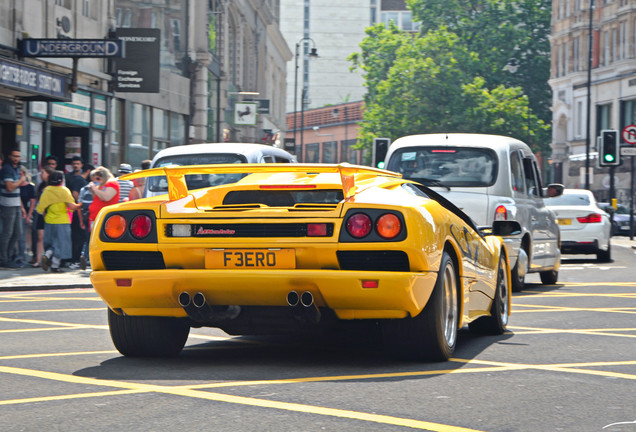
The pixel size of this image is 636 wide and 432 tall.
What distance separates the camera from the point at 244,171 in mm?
7203

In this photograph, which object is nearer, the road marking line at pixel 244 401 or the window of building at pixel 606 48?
the road marking line at pixel 244 401

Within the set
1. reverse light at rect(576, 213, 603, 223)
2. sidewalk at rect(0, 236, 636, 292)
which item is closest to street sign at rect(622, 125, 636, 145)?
reverse light at rect(576, 213, 603, 223)

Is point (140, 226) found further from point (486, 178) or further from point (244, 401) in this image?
point (486, 178)

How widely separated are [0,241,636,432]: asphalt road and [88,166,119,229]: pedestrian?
306 inches

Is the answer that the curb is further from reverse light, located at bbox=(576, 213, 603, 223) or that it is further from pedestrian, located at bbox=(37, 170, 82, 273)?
reverse light, located at bbox=(576, 213, 603, 223)

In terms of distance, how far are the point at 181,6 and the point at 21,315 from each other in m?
27.4

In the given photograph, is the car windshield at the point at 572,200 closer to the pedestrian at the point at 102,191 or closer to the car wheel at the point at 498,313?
the pedestrian at the point at 102,191

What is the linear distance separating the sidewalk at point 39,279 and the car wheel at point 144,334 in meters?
7.55

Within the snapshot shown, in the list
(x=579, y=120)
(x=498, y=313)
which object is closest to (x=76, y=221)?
(x=498, y=313)

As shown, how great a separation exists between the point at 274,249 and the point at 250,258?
15 centimetres

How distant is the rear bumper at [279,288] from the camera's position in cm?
688

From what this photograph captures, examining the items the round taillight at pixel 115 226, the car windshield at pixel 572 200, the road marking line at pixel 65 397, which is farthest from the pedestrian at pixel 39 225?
the road marking line at pixel 65 397

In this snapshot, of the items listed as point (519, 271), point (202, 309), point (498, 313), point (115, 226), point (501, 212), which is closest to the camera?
point (202, 309)

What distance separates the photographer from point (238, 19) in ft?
178
